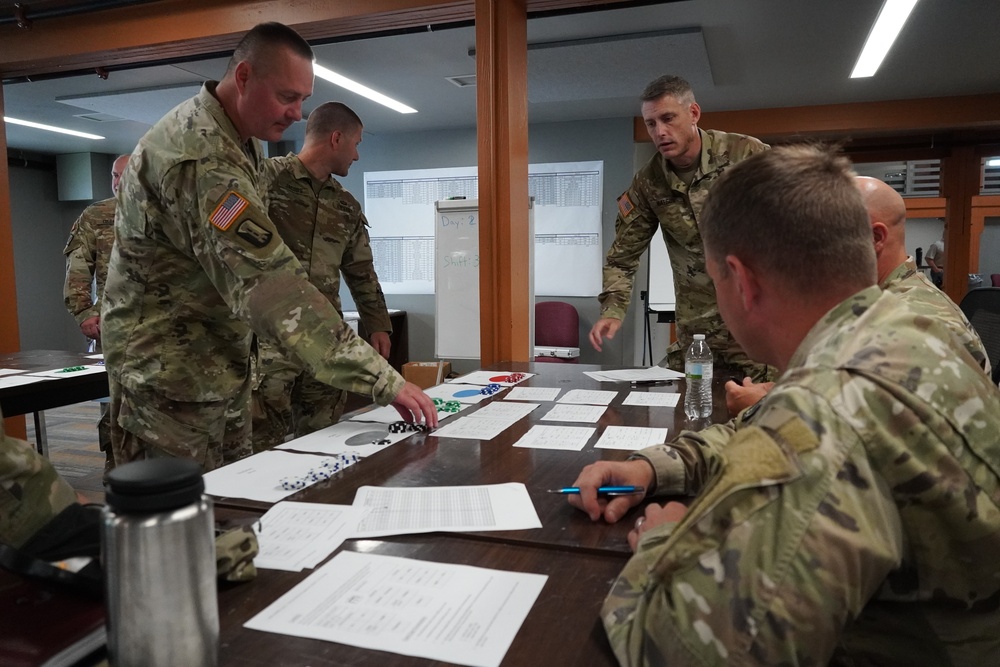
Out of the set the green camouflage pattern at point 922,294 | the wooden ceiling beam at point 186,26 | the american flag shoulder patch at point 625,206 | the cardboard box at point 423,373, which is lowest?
the cardboard box at point 423,373

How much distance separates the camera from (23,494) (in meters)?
0.87

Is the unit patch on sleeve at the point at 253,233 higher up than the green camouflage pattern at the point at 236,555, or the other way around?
the unit patch on sleeve at the point at 253,233

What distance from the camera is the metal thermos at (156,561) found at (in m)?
0.57

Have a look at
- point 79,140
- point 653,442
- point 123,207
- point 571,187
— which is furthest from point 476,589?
point 79,140

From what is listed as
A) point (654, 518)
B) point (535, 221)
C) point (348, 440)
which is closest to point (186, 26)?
point (348, 440)

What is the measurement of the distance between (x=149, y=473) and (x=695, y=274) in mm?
2409

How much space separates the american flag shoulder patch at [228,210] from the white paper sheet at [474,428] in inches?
26.2

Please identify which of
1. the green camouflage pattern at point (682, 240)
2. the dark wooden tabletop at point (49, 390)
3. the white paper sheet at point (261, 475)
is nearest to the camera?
the white paper sheet at point (261, 475)

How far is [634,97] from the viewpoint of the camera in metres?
5.50

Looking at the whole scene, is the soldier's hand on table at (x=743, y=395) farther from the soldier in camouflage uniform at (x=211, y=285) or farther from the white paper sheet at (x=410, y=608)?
the white paper sheet at (x=410, y=608)

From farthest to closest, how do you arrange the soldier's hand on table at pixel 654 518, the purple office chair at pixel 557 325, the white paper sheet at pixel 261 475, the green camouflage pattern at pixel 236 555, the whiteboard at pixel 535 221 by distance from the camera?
the whiteboard at pixel 535 221
the purple office chair at pixel 557 325
the white paper sheet at pixel 261 475
the soldier's hand on table at pixel 654 518
the green camouflage pattern at pixel 236 555

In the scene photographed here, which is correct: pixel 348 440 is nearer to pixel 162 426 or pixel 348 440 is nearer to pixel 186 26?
pixel 162 426

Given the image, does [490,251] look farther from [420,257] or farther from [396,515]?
[420,257]

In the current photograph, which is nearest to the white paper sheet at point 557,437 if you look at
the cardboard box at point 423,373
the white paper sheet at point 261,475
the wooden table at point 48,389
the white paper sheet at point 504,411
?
the white paper sheet at point 504,411
